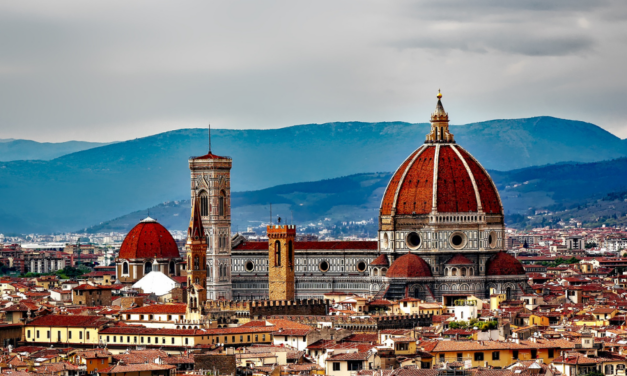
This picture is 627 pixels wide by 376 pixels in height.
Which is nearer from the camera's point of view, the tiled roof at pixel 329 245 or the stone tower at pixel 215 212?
the stone tower at pixel 215 212

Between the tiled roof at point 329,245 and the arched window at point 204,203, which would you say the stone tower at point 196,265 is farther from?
the tiled roof at point 329,245

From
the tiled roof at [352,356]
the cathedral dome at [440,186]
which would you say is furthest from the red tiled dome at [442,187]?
the tiled roof at [352,356]

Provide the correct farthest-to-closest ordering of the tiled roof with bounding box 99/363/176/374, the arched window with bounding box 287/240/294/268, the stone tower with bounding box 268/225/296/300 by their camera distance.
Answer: the arched window with bounding box 287/240/294/268, the stone tower with bounding box 268/225/296/300, the tiled roof with bounding box 99/363/176/374

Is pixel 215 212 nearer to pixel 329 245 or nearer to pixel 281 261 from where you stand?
pixel 329 245

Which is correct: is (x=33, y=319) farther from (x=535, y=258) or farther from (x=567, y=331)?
(x=535, y=258)

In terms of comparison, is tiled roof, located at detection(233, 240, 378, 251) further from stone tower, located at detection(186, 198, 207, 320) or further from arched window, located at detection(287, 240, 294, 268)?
stone tower, located at detection(186, 198, 207, 320)

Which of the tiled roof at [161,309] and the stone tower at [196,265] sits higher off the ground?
the stone tower at [196,265]

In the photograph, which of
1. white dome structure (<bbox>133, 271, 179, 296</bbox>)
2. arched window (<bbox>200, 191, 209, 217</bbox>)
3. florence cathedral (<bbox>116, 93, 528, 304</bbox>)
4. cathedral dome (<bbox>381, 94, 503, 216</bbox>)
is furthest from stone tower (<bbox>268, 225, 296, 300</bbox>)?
arched window (<bbox>200, 191, 209, 217</bbox>)
